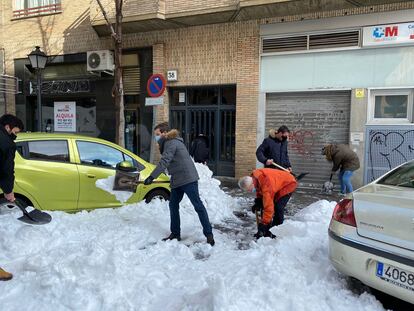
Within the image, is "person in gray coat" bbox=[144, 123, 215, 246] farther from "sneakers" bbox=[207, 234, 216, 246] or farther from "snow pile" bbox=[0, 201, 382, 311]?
"snow pile" bbox=[0, 201, 382, 311]

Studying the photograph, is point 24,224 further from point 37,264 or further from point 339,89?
point 339,89

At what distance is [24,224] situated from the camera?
17.8 feet

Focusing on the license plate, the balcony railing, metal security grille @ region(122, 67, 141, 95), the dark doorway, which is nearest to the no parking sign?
the dark doorway

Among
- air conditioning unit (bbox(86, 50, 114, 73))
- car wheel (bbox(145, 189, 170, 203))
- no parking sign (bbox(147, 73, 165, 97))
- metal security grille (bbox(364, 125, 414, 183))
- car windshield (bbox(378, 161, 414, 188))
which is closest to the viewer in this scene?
car windshield (bbox(378, 161, 414, 188))

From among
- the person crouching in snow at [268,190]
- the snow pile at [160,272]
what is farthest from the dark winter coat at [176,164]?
the snow pile at [160,272]

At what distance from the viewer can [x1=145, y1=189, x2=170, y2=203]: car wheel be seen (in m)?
7.09

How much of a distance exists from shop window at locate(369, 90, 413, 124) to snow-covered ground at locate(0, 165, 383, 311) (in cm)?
558

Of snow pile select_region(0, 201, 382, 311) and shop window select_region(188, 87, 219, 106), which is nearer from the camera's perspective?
snow pile select_region(0, 201, 382, 311)

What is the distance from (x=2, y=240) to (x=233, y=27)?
8.98 meters

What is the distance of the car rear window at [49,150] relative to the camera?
6.17 meters

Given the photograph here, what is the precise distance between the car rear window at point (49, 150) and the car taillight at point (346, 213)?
433 cm

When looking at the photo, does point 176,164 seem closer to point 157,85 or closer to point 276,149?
point 276,149

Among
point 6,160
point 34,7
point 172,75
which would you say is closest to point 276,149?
point 6,160

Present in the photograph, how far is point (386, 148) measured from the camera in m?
10.4
